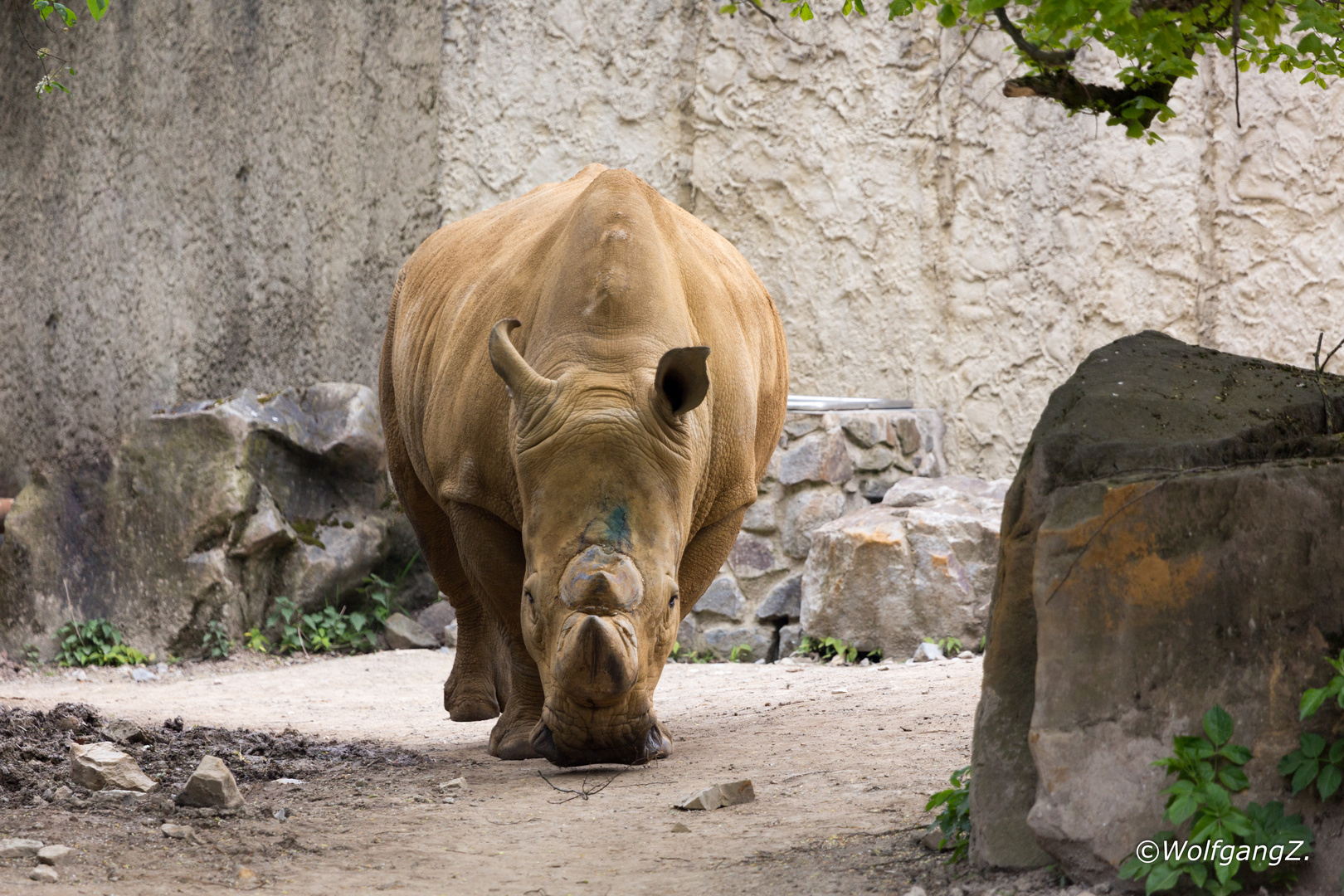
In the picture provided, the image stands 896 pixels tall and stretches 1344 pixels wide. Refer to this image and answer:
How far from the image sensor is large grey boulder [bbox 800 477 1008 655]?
715 centimetres

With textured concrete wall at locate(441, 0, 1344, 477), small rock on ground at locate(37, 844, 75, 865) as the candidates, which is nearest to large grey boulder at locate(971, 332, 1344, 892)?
small rock on ground at locate(37, 844, 75, 865)

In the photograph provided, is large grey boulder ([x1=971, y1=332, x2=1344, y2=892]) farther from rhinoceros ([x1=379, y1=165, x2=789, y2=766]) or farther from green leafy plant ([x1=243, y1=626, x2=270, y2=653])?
green leafy plant ([x1=243, y1=626, x2=270, y2=653])

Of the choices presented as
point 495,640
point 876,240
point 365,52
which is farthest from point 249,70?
point 495,640

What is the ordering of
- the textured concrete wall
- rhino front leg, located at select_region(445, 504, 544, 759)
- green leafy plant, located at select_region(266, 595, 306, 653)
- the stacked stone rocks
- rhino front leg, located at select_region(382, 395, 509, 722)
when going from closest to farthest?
1. rhino front leg, located at select_region(445, 504, 544, 759)
2. rhino front leg, located at select_region(382, 395, 509, 722)
3. the stacked stone rocks
4. green leafy plant, located at select_region(266, 595, 306, 653)
5. the textured concrete wall

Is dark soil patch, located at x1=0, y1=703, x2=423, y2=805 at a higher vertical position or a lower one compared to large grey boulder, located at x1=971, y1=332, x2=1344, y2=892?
lower

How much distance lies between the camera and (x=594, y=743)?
3.67 metres

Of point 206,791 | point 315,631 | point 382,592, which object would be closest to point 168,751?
point 206,791

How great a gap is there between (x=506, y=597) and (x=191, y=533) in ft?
15.7

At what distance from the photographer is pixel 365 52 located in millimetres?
9328

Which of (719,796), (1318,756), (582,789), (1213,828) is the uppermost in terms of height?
(1318,756)

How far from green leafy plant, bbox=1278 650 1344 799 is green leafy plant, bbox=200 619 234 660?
731 cm

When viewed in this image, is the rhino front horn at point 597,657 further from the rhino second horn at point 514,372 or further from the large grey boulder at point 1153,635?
the large grey boulder at point 1153,635

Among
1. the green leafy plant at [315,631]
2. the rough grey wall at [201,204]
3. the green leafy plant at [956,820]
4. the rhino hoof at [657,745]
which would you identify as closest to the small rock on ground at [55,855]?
the rhino hoof at [657,745]

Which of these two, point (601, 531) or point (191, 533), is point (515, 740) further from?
point (191, 533)
